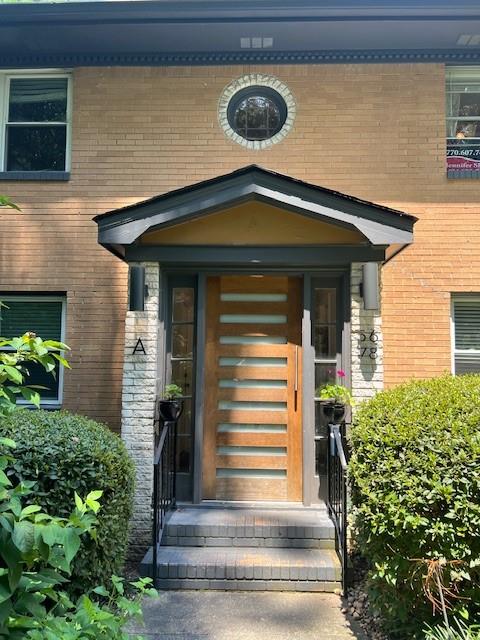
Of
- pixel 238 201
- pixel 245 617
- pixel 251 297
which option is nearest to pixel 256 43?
pixel 238 201

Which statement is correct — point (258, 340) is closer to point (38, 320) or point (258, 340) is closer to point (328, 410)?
point (328, 410)

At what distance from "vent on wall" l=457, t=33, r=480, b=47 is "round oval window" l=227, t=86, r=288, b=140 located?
89.4 inches

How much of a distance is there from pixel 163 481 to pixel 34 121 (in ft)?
16.4

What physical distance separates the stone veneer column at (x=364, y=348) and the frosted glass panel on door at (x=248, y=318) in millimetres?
880

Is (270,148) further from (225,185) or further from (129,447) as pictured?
(129,447)

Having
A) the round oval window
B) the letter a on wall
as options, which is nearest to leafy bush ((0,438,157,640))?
the letter a on wall

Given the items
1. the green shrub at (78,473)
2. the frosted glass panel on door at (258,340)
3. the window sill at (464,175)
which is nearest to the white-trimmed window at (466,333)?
the window sill at (464,175)

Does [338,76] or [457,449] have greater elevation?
[338,76]

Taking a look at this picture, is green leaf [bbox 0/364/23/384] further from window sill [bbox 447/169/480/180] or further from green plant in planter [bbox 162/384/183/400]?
window sill [bbox 447/169/480/180]

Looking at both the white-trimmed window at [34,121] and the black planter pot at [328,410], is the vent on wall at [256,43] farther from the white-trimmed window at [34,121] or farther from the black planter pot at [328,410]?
the black planter pot at [328,410]

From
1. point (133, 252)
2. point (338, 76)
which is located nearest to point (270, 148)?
point (338, 76)

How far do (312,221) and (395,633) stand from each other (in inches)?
142

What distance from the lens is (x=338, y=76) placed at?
21.9 ft

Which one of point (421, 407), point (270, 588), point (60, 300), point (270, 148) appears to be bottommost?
point (270, 588)
